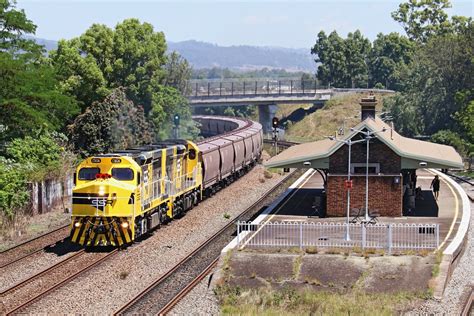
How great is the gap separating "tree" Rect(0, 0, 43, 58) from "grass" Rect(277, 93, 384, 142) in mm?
53227

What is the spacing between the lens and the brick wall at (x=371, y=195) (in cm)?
3512

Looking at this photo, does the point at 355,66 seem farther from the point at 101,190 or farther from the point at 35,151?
the point at 101,190

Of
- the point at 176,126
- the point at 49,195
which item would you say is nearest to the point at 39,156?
the point at 49,195

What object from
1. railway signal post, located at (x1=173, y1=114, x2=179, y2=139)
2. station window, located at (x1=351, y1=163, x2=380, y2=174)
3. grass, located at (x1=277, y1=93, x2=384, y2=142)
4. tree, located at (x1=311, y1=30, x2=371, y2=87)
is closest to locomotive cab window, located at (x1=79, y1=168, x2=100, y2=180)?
station window, located at (x1=351, y1=163, x2=380, y2=174)

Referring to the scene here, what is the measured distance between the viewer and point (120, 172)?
2986 cm

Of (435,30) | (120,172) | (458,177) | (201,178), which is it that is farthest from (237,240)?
(435,30)

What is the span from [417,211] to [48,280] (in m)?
18.3

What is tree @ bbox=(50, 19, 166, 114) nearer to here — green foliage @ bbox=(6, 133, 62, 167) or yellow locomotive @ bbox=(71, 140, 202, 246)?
green foliage @ bbox=(6, 133, 62, 167)

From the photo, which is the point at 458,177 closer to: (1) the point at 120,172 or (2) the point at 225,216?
(2) the point at 225,216

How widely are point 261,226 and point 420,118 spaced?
56132mm

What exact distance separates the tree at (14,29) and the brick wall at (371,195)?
21.1 metres

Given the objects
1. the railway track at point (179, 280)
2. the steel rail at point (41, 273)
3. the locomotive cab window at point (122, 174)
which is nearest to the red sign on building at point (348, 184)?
the railway track at point (179, 280)

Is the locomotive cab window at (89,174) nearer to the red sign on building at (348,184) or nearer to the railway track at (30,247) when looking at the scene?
the railway track at (30,247)

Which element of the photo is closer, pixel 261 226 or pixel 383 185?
pixel 261 226
